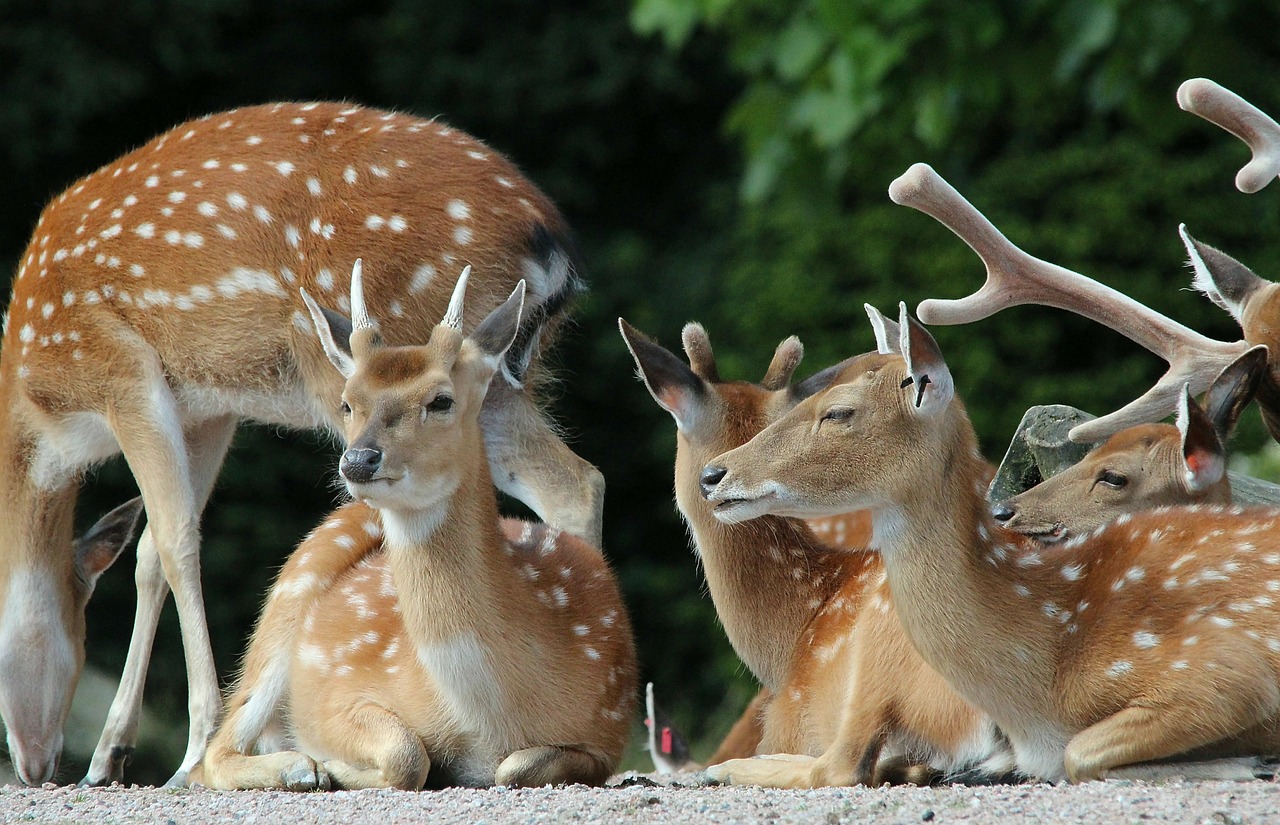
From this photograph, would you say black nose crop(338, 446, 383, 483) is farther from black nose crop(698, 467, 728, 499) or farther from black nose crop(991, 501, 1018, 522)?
black nose crop(991, 501, 1018, 522)

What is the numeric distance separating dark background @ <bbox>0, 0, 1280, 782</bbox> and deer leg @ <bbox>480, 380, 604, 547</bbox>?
1167 millimetres

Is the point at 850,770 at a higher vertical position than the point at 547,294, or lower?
lower

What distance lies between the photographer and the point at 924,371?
3303 mm

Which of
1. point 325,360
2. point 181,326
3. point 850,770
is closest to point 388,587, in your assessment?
point 325,360

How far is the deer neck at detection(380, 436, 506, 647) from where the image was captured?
3652mm

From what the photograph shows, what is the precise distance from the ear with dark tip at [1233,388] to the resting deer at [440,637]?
1.44m

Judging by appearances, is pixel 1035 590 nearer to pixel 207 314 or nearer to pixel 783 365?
pixel 783 365

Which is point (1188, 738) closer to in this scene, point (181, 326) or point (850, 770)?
point (850, 770)

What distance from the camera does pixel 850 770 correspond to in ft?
11.4

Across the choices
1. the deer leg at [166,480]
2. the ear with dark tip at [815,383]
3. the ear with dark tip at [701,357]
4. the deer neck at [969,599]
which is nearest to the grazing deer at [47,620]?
the deer leg at [166,480]

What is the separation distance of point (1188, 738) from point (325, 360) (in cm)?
224

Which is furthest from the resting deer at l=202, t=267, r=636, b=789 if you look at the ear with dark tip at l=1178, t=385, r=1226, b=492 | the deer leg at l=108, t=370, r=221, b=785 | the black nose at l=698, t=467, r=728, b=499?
the ear with dark tip at l=1178, t=385, r=1226, b=492

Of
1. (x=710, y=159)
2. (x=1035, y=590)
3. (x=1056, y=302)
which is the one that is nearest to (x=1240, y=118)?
(x=1056, y=302)

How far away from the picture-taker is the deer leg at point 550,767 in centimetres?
358
